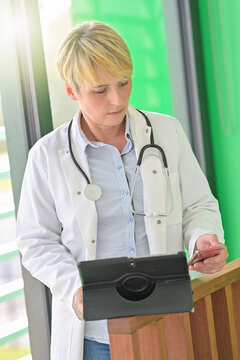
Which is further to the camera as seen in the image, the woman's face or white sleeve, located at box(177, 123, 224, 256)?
white sleeve, located at box(177, 123, 224, 256)

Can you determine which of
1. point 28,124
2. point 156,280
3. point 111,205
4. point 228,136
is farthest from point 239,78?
point 156,280

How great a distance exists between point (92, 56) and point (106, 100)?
134mm

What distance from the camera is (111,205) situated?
6.06 feet

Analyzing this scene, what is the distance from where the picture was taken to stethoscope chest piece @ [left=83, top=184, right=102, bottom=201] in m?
1.82

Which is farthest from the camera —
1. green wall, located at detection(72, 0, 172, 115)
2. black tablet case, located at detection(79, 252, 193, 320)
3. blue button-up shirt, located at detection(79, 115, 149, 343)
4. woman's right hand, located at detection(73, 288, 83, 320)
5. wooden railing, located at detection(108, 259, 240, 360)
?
green wall, located at detection(72, 0, 172, 115)

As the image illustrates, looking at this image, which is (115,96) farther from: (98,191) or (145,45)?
(145,45)

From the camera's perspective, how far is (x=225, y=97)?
315 cm

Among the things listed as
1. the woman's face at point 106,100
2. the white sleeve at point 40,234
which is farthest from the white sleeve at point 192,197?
the white sleeve at point 40,234

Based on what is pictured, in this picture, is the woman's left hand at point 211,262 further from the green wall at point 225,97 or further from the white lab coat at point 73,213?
the green wall at point 225,97

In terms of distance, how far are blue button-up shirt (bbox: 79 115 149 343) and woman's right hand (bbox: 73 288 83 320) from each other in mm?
238

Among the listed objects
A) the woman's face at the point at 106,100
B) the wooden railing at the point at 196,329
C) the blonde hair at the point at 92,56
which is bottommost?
the wooden railing at the point at 196,329

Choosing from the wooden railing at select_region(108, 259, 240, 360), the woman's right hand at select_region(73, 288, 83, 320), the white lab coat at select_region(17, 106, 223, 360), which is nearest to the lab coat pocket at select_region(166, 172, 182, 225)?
the white lab coat at select_region(17, 106, 223, 360)

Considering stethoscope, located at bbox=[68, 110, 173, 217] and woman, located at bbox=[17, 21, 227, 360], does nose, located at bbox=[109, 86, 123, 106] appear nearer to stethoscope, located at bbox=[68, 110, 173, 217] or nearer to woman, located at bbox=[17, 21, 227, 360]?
woman, located at bbox=[17, 21, 227, 360]

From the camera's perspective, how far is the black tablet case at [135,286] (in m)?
1.28
